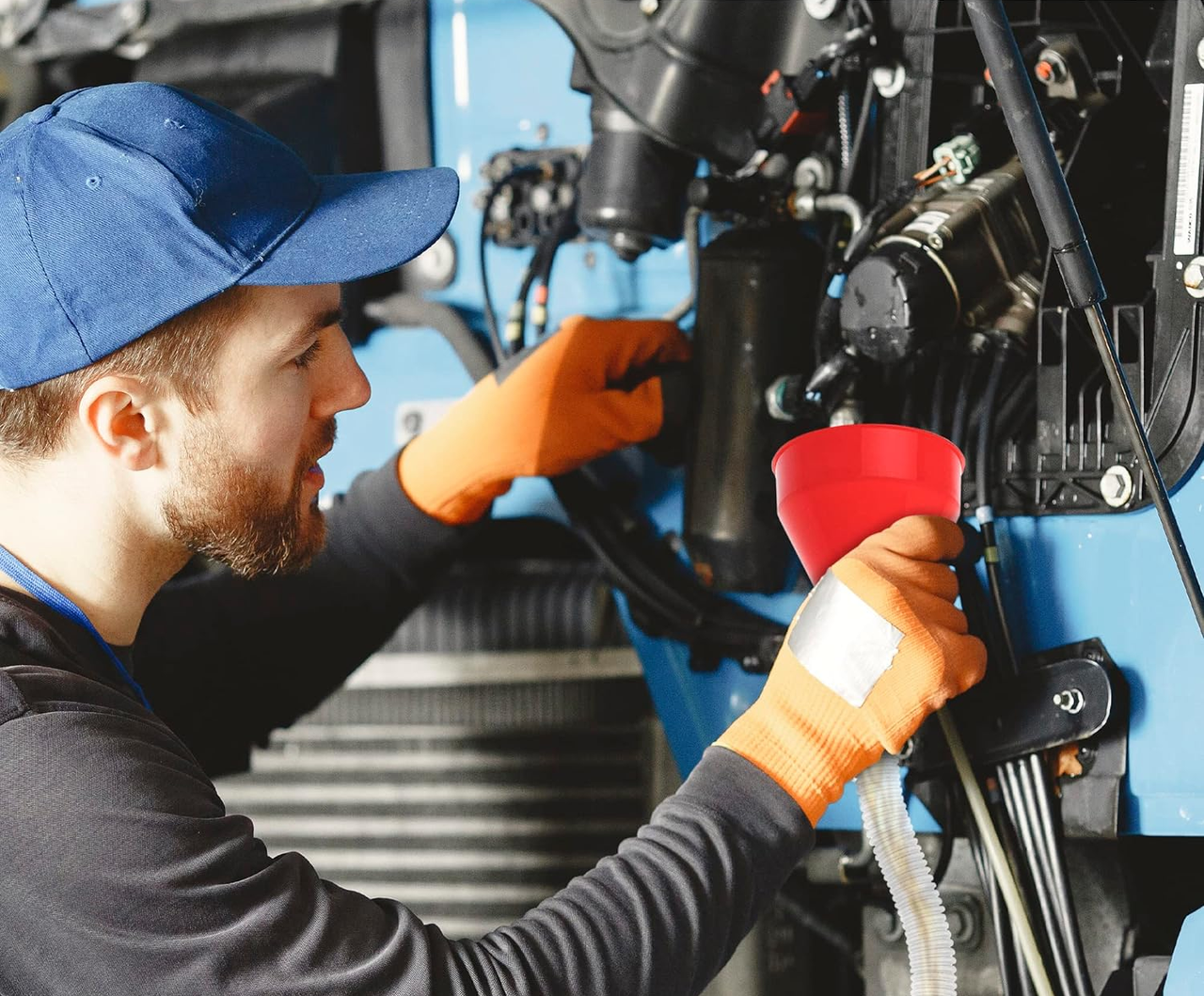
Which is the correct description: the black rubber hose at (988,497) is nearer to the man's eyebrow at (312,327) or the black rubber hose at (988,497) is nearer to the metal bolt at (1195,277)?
the metal bolt at (1195,277)

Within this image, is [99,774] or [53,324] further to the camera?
[53,324]

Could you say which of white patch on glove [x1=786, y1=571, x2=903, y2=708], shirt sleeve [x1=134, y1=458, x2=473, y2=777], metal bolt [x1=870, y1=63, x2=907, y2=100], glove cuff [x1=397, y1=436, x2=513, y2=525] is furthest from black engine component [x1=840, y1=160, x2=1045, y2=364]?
shirt sleeve [x1=134, y1=458, x2=473, y2=777]

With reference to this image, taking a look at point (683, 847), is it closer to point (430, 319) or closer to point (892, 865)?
Result: point (892, 865)

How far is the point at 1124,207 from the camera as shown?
120cm

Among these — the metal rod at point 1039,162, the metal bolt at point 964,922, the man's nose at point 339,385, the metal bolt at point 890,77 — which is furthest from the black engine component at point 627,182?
the metal bolt at point 964,922

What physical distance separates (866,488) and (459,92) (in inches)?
32.0

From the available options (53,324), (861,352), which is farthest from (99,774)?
(861,352)

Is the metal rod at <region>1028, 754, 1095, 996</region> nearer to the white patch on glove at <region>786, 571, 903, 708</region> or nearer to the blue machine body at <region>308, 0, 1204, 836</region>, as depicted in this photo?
the blue machine body at <region>308, 0, 1204, 836</region>

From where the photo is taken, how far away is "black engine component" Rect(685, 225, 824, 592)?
129 cm

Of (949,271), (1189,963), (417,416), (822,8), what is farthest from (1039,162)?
(417,416)

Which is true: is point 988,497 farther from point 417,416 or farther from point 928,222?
point 417,416

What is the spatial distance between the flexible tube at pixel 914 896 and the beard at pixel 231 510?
1.71ft

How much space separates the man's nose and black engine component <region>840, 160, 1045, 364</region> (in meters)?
0.42

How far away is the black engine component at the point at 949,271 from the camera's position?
1.10 meters
